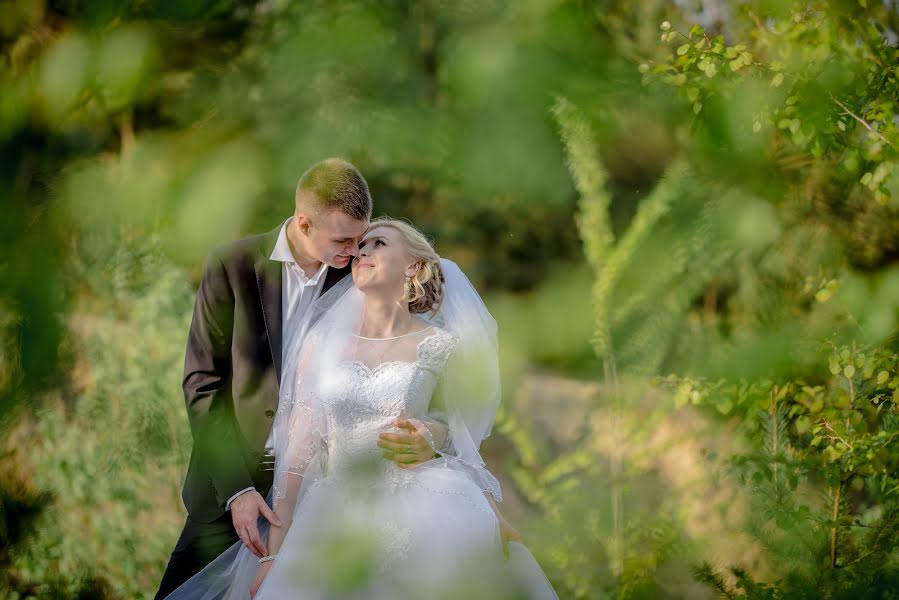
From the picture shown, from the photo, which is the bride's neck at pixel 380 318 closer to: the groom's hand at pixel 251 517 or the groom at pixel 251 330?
the groom at pixel 251 330

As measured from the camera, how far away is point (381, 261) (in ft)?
9.18

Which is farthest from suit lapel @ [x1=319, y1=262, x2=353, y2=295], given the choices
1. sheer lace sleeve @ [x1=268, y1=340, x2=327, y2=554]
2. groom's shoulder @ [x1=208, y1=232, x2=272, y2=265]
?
→ sheer lace sleeve @ [x1=268, y1=340, x2=327, y2=554]

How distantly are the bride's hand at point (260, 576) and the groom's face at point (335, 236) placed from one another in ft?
2.92

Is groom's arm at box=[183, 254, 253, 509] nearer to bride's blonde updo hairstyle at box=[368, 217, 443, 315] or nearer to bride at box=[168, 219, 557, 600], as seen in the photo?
bride at box=[168, 219, 557, 600]

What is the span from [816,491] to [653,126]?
2.87 metres

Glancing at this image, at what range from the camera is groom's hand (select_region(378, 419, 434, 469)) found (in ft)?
8.16

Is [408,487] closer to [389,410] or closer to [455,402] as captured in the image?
[389,410]

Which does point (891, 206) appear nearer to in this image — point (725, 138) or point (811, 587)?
point (725, 138)

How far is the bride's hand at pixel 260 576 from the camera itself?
8.18 ft

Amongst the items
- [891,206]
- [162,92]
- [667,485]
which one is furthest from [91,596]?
[667,485]

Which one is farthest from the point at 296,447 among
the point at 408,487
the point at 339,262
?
the point at 339,262

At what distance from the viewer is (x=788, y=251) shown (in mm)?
2701

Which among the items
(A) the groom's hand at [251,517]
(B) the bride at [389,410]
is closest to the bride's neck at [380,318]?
(B) the bride at [389,410]

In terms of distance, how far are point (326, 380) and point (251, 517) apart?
45cm
